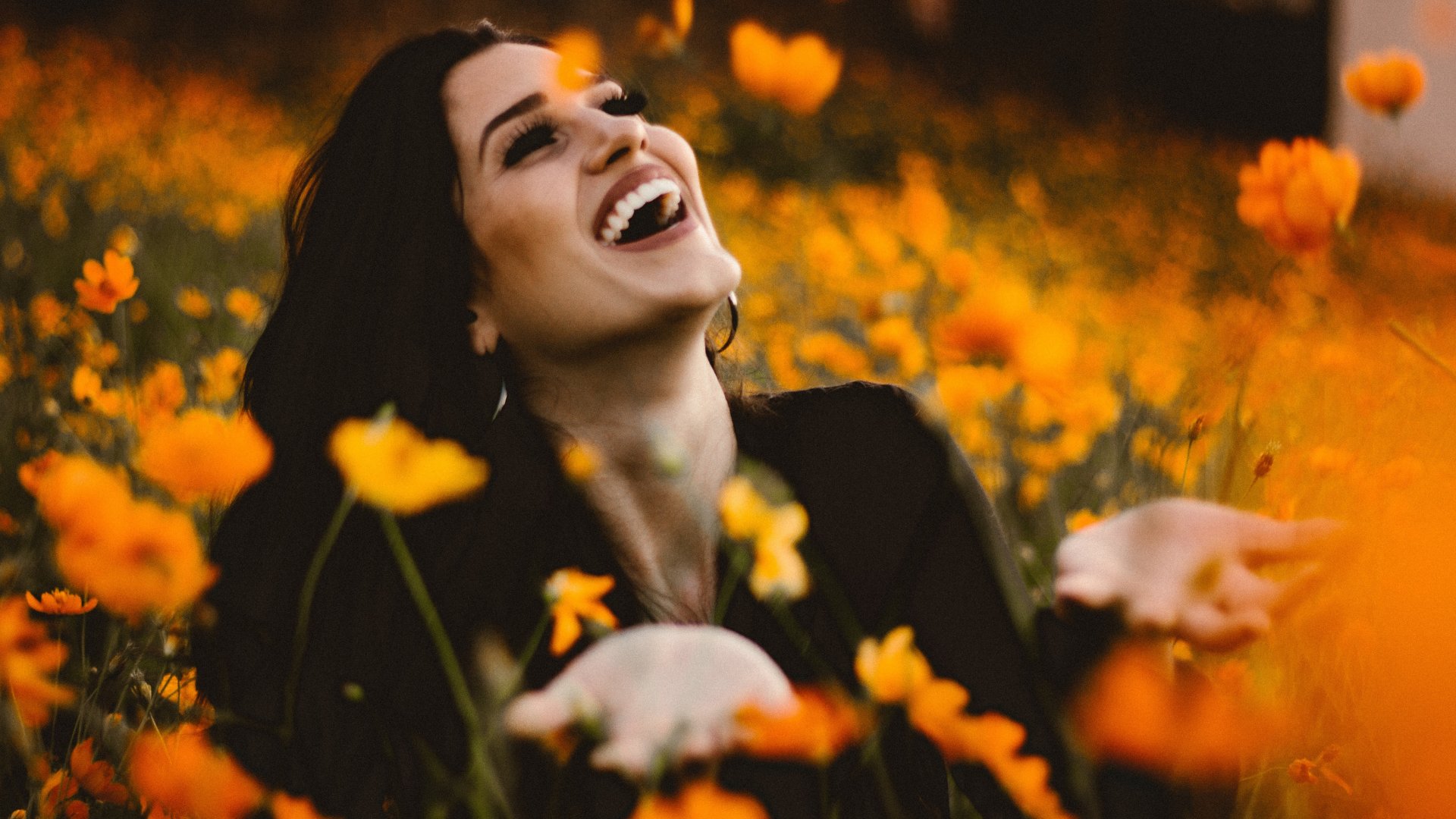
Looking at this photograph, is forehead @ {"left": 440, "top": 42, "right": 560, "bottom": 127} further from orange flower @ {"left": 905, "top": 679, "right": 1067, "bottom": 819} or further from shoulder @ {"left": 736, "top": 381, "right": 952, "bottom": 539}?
orange flower @ {"left": 905, "top": 679, "right": 1067, "bottom": 819}

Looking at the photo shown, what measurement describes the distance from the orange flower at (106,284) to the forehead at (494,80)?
13.2 inches

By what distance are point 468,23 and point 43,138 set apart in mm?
2768

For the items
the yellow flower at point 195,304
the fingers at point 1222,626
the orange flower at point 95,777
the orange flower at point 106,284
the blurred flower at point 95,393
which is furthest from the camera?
the yellow flower at point 195,304

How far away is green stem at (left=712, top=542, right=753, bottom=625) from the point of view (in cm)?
59

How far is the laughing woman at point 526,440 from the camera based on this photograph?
870 mm

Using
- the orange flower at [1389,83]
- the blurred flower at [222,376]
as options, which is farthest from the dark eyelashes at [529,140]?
the orange flower at [1389,83]

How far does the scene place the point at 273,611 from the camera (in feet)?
3.15

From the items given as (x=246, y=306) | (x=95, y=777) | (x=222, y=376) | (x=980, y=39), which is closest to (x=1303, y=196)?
(x=95, y=777)

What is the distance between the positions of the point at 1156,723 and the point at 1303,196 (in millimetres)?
364

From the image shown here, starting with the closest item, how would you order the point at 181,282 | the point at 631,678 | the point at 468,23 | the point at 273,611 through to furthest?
the point at 631,678, the point at 273,611, the point at 468,23, the point at 181,282

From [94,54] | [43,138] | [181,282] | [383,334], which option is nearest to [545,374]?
[383,334]

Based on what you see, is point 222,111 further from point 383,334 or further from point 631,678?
point 631,678

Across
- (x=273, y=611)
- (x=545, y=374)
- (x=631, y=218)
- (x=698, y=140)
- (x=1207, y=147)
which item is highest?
(x=631, y=218)

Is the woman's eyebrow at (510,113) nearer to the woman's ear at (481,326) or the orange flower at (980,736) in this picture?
the woman's ear at (481,326)
